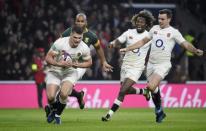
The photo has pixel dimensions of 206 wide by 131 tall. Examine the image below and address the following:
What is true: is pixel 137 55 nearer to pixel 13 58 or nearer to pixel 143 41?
pixel 143 41

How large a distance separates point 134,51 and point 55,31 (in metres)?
11.6

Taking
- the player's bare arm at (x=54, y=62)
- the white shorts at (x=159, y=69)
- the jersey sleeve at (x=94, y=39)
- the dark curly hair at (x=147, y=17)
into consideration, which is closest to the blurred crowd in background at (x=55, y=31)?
the jersey sleeve at (x=94, y=39)

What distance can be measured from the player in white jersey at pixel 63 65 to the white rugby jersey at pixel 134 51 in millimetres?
1754

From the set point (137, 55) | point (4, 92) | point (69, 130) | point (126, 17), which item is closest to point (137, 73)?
point (137, 55)

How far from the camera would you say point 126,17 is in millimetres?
32125

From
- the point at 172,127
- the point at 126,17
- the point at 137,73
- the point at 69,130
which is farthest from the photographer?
the point at 126,17

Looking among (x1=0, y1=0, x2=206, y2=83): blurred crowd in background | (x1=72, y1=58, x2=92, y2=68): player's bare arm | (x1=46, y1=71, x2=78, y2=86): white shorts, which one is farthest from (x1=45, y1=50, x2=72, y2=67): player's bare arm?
(x1=0, y1=0, x2=206, y2=83): blurred crowd in background

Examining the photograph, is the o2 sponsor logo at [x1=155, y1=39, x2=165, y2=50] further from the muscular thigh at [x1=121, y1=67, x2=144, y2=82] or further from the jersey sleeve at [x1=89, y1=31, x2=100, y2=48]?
the jersey sleeve at [x1=89, y1=31, x2=100, y2=48]

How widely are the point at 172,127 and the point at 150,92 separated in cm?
299

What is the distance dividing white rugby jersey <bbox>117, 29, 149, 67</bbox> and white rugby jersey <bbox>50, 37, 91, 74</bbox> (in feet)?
5.70

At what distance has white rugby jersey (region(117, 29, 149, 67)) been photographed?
59.6ft

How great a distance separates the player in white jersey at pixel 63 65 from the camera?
16.3 metres

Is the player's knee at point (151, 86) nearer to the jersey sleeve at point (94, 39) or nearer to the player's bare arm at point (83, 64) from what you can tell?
the jersey sleeve at point (94, 39)

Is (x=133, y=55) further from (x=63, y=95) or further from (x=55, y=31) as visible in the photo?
(x=55, y=31)
